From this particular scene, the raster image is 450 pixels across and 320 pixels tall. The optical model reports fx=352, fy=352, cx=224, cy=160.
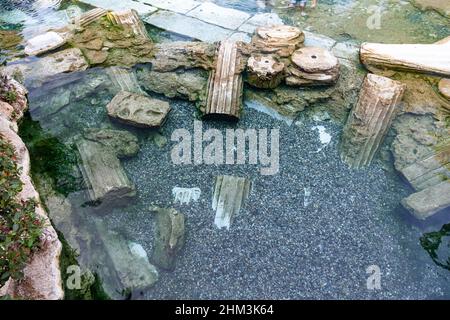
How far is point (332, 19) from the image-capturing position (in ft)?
22.7

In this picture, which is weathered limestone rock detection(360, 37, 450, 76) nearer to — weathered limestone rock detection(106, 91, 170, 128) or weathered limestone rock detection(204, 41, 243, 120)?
weathered limestone rock detection(204, 41, 243, 120)

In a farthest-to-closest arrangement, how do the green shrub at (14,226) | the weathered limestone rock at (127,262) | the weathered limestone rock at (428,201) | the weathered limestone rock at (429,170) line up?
the weathered limestone rock at (429,170), the weathered limestone rock at (428,201), the weathered limestone rock at (127,262), the green shrub at (14,226)

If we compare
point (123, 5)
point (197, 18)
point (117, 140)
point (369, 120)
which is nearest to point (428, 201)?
point (369, 120)

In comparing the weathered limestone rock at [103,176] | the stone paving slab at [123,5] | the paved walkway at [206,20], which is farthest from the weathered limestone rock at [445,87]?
the stone paving slab at [123,5]

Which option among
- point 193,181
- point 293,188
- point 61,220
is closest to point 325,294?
point 293,188

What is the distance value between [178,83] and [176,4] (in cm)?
275

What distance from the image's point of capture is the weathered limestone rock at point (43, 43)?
594 cm

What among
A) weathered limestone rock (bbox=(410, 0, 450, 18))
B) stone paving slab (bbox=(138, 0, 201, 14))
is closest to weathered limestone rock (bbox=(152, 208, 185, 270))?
stone paving slab (bbox=(138, 0, 201, 14))

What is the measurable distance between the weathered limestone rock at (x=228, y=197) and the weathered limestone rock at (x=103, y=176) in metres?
1.04

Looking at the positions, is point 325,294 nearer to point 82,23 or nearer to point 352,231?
point 352,231

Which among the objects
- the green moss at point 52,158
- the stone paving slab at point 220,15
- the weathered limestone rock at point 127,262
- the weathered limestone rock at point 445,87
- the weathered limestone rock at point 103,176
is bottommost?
the weathered limestone rock at point 127,262

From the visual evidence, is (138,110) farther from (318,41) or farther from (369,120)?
(318,41)

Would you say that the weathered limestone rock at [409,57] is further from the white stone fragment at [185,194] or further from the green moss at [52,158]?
the green moss at [52,158]
